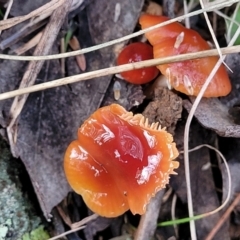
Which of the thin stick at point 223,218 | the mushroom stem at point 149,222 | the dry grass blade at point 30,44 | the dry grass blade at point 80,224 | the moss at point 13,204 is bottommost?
the thin stick at point 223,218

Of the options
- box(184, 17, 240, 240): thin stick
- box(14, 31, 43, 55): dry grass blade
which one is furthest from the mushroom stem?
box(14, 31, 43, 55): dry grass blade

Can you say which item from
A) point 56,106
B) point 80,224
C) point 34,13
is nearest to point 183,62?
point 56,106

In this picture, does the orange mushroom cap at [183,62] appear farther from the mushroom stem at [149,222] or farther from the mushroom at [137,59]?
the mushroom stem at [149,222]

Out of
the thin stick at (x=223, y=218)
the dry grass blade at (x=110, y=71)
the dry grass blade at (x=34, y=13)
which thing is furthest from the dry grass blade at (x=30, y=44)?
the thin stick at (x=223, y=218)

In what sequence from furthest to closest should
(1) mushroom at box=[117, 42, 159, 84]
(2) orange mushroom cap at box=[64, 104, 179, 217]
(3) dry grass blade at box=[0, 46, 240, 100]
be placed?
(1) mushroom at box=[117, 42, 159, 84], (3) dry grass blade at box=[0, 46, 240, 100], (2) orange mushroom cap at box=[64, 104, 179, 217]

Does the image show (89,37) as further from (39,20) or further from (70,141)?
(70,141)

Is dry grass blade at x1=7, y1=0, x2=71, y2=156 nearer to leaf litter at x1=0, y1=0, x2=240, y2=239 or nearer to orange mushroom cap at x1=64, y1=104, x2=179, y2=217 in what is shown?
leaf litter at x1=0, y1=0, x2=240, y2=239
